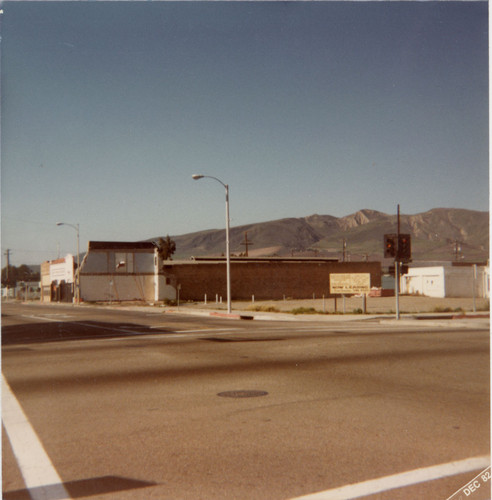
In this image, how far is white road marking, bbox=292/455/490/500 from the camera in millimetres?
5078

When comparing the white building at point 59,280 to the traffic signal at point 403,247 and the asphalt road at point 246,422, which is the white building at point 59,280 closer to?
the traffic signal at point 403,247

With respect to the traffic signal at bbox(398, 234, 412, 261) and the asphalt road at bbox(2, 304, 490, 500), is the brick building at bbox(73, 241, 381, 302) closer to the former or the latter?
the traffic signal at bbox(398, 234, 412, 261)

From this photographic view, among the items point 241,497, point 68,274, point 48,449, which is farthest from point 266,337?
point 68,274

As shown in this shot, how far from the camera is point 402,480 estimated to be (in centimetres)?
542

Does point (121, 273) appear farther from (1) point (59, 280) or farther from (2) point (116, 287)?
(1) point (59, 280)

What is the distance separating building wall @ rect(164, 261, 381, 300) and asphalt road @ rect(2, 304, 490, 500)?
53.1 metres

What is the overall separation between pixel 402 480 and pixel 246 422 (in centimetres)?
265

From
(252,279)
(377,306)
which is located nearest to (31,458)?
(377,306)

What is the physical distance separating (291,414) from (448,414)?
2.07m

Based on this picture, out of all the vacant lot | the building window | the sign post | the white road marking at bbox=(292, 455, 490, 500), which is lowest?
the vacant lot

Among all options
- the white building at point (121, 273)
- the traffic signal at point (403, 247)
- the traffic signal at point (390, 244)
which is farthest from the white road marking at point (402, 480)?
the white building at point (121, 273)

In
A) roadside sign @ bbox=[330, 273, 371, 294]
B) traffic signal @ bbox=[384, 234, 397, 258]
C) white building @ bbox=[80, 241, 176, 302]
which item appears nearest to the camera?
traffic signal @ bbox=[384, 234, 397, 258]

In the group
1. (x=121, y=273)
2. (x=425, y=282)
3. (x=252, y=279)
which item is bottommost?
(x=425, y=282)

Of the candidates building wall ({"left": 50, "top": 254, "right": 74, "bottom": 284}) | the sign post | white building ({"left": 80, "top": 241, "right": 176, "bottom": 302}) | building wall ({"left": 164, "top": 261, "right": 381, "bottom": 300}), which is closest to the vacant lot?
the sign post
